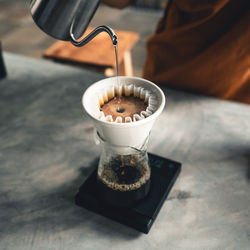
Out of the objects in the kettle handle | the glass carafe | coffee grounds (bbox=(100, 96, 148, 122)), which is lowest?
the glass carafe

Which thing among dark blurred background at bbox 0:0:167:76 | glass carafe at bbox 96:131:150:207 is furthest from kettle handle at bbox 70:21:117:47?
dark blurred background at bbox 0:0:167:76

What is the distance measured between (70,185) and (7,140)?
23 centimetres

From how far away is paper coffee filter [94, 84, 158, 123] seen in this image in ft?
1.45

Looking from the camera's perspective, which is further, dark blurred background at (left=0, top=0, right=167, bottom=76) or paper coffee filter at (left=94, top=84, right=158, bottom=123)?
dark blurred background at (left=0, top=0, right=167, bottom=76)

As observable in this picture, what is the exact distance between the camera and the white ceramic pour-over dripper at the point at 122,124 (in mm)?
430

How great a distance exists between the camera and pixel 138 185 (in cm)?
53

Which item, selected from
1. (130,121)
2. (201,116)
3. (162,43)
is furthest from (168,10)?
(130,121)

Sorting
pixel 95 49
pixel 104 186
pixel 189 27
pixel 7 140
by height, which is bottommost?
pixel 95 49

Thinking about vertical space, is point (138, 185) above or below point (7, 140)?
above

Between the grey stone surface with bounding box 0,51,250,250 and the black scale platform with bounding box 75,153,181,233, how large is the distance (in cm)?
2

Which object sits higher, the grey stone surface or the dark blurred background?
the grey stone surface

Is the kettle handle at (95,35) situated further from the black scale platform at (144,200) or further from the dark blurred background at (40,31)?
the dark blurred background at (40,31)

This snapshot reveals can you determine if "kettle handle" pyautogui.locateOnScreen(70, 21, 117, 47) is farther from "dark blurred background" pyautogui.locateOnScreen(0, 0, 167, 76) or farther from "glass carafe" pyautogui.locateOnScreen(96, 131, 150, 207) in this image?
Result: "dark blurred background" pyautogui.locateOnScreen(0, 0, 167, 76)

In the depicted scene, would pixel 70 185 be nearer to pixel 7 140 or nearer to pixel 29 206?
pixel 29 206
